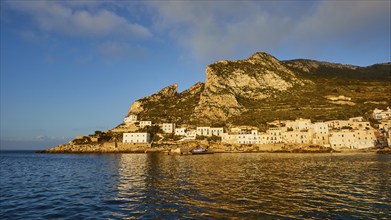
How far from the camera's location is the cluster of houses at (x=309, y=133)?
10044 cm

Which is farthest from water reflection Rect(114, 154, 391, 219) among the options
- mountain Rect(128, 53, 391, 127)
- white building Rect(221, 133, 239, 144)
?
mountain Rect(128, 53, 391, 127)

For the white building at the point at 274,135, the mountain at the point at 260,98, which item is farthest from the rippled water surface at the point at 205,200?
the mountain at the point at 260,98

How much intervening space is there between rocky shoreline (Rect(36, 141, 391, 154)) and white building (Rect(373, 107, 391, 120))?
1151 inches

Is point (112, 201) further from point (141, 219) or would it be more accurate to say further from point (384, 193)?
point (384, 193)

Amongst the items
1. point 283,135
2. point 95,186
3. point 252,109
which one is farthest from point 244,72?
point 95,186

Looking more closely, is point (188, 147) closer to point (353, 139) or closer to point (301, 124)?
point (301, 124)

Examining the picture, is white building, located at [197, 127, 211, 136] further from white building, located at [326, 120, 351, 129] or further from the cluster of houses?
white building, located at [326, 120, 351, 129]

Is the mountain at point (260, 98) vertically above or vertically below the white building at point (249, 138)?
above

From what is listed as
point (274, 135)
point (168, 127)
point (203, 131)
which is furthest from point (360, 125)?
point (168, 127)

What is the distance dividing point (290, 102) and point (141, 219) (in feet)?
449

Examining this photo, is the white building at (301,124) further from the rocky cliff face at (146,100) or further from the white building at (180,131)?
the rocky cliff face at (146,100)

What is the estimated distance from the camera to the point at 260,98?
15338 cm

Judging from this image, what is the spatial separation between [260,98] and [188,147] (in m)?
63.0

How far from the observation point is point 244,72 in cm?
16900
